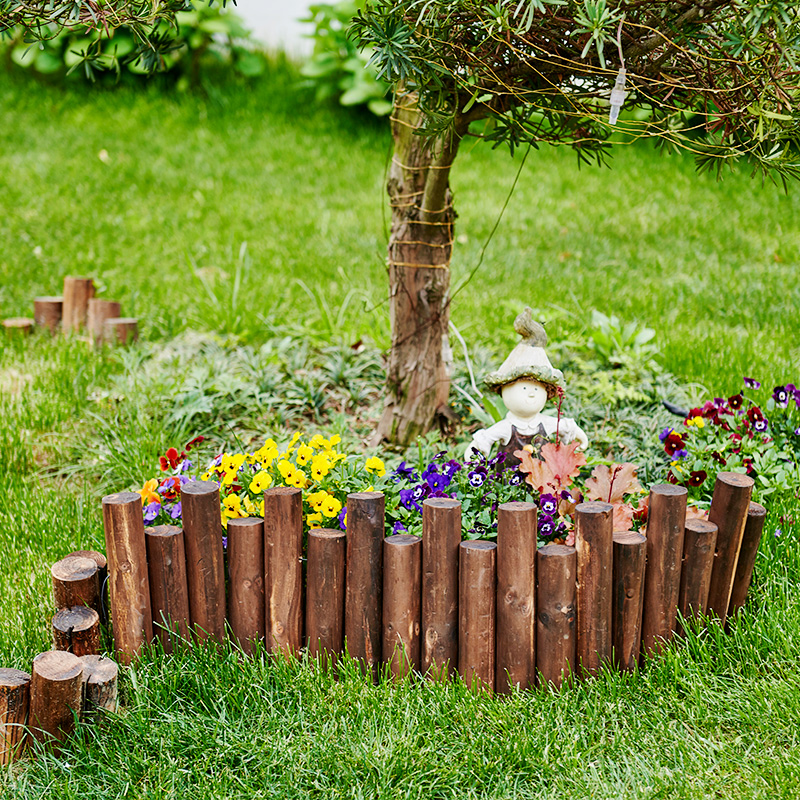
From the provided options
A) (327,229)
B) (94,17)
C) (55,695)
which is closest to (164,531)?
(55,695)

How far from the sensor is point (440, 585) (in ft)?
7.52

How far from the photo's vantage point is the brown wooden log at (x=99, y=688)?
6.89ft

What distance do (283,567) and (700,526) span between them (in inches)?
46.7

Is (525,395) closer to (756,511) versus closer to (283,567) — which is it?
(756,511)

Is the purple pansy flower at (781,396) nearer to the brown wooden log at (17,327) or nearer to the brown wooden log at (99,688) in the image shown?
the brown wooden log at (99,688)

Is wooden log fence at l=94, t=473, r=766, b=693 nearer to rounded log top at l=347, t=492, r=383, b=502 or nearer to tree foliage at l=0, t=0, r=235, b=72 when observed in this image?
rounded log top at l=347, t=492, r=383, b=502

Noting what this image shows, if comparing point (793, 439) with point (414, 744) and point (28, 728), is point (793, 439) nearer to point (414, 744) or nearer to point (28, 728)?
point (414, 744)

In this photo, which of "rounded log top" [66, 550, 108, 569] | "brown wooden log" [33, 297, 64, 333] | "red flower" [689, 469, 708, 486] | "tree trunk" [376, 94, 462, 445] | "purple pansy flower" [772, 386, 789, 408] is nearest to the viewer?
"rounded log top" [66, 550, 108, 569]

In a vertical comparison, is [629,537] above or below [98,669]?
above

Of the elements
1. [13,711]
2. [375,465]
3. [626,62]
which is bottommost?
[13,711]

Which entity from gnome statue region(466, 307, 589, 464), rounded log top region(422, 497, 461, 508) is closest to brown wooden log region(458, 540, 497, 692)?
rounded log top region(422, 497, 461, 508)

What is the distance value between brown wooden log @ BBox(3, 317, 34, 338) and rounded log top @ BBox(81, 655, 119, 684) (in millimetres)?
2966

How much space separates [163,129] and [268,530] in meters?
7.10

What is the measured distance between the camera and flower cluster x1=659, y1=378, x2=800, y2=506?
116 inches
